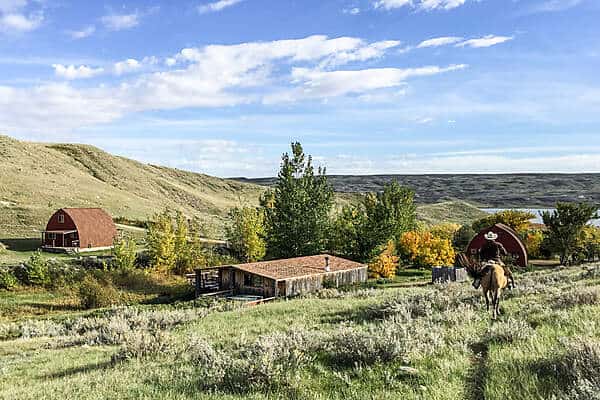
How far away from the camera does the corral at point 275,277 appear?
3700cm

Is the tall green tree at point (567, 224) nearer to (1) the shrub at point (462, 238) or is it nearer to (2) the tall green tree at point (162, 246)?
(1) the shrub at point (462, 238)

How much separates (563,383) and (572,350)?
68cm

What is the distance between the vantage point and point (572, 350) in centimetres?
658

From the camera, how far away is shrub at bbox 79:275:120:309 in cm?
3656

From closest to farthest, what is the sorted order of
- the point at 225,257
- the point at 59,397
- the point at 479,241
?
the point at 59,397 → the point at 479,241 → the point at 225,257

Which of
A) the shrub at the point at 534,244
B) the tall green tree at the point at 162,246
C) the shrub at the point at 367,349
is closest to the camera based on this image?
the shrub at the point at 367,349

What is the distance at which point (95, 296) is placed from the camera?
36562 millimetres

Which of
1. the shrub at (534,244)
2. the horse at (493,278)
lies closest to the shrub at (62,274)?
the horse at (493,278)

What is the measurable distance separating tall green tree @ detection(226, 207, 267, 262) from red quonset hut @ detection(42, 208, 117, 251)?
15409 millimetres

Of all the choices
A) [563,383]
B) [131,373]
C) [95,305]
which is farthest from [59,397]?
[95,305]

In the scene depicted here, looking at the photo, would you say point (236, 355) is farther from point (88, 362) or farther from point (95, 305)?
point (95, 305)

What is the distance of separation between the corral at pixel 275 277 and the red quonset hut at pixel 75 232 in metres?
20.9

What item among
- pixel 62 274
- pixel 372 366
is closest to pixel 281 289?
pixel 62 274

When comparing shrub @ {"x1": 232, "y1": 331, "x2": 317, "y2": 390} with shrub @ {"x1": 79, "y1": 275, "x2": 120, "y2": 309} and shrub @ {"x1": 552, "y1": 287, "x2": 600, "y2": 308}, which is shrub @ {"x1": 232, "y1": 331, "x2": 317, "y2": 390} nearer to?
shrub @ {"x1": 552, "y1": 287, "x2": 600, "y2": 308}
